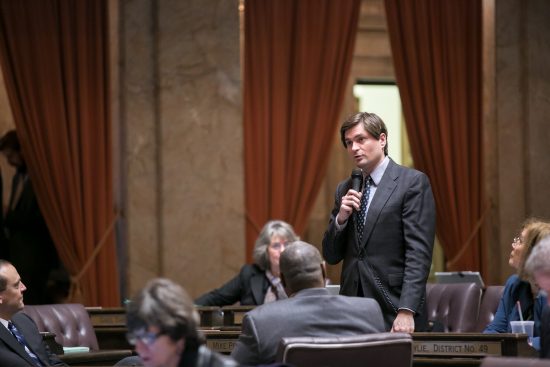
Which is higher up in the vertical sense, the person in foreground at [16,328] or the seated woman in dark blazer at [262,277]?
the person in foreground at [16,328]

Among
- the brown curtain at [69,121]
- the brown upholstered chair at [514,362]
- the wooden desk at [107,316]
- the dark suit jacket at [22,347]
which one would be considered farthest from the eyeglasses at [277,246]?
the brown upholstered chair at [514,362]

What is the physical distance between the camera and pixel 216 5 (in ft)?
32.8

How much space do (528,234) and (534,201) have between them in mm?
4716

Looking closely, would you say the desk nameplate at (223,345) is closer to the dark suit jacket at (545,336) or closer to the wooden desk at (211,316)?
the wooden desk at (211,316)

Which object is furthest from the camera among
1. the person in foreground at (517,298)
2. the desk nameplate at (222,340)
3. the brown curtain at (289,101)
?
the brown curtain at (289,101)

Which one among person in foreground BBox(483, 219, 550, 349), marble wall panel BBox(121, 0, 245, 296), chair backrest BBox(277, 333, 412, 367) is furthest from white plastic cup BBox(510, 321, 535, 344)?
marble wall panel BBox(121, 0, 245, 296)

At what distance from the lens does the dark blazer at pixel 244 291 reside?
8328 mm

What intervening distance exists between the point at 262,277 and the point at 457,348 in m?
3.22

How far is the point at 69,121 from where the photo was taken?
32.1 ft

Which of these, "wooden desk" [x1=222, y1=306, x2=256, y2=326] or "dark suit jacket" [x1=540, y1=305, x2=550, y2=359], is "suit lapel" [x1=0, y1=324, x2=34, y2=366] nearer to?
"wooden desk" [x1=222, y1=306, x2=256, y2=326]

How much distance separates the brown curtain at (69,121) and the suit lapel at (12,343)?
4.44m

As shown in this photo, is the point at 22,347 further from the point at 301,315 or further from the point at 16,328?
the point at 301,315

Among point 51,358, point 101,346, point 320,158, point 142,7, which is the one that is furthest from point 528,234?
point 142,7

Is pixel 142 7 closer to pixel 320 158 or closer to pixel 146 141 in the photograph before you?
pixel 146 141
